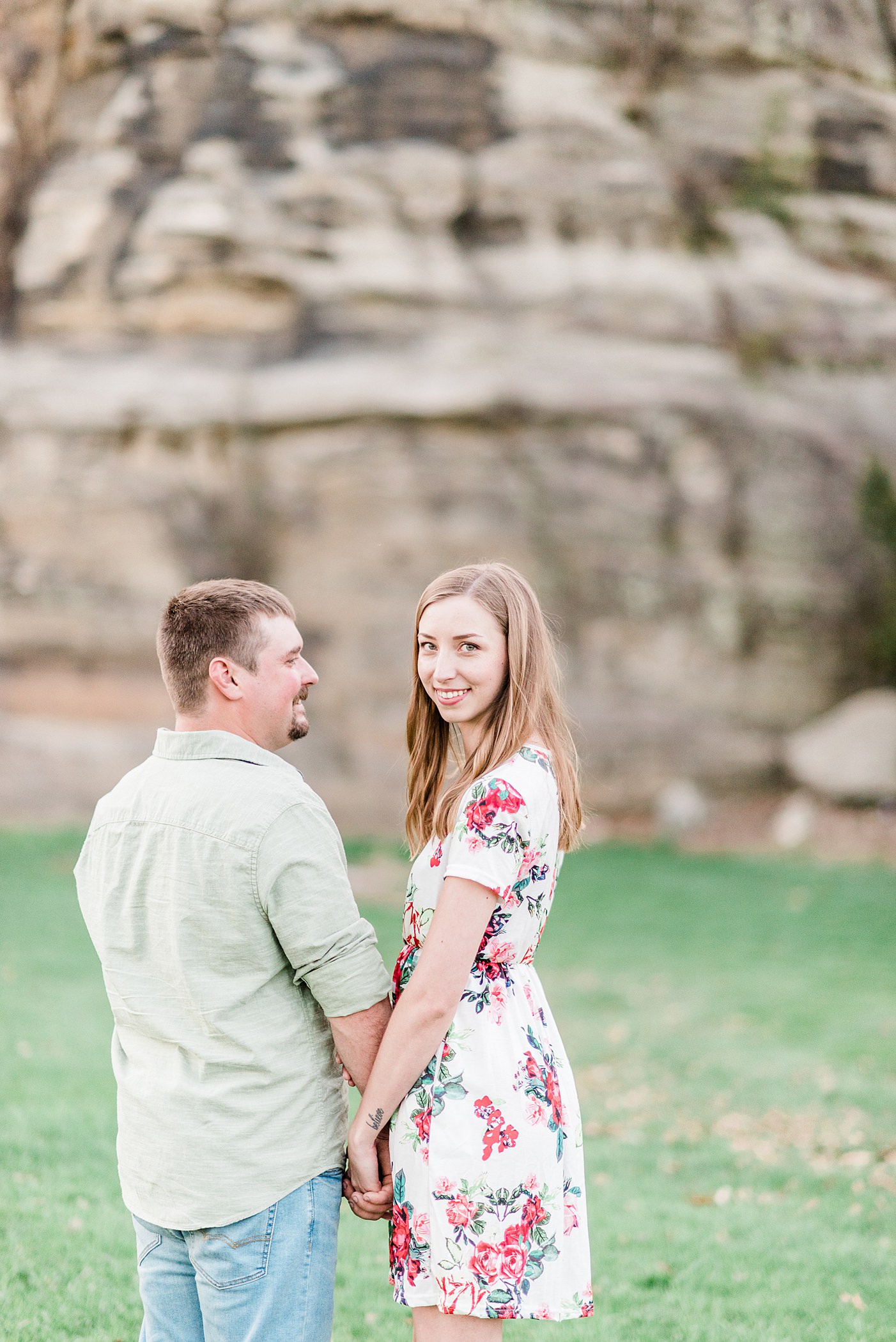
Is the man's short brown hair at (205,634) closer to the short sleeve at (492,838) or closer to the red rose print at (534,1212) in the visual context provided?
the short sleeve at (492,838)

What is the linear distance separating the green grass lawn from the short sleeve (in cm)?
220

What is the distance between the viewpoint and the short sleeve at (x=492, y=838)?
2.27 meters

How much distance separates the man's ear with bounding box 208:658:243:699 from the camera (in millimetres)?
2254

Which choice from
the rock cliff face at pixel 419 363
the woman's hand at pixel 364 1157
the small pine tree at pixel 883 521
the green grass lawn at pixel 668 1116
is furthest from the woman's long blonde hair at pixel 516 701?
the small pine tree at pixel 883 521

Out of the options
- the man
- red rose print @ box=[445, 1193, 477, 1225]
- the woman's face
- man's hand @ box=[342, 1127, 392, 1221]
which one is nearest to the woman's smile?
the woman's face

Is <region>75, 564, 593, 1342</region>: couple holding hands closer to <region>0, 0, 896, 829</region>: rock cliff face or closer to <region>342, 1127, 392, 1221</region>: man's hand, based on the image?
<region>342, 1127, 392, 1221</region>: man's hand

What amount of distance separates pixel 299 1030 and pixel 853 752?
541 inches

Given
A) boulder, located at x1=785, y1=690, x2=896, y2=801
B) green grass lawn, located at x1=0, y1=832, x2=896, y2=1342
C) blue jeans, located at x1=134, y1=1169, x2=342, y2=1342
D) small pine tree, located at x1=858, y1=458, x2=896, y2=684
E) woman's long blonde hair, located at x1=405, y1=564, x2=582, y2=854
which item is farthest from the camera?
small pine tree, located at x1=858, y1=458, x2=896, y2=684

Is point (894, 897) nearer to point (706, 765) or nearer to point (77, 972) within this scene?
point (706, 765)

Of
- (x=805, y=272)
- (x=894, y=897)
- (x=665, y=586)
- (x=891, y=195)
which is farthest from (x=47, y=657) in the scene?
(x=891, y=195)

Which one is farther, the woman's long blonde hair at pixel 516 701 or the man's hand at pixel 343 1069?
the woman's long blonde hair at pixel 516 701

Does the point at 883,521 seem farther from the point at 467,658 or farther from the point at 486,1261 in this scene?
the point at 486,1261

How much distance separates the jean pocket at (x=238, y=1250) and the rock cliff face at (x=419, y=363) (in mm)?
13148

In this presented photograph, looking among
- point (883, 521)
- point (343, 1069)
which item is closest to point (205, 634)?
point (343, 1069)
